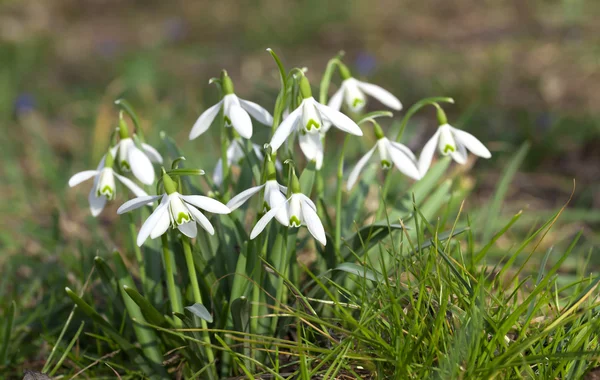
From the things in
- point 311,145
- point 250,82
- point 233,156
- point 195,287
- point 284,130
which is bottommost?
point 250,82

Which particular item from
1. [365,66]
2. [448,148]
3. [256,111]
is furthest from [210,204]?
[365,66]

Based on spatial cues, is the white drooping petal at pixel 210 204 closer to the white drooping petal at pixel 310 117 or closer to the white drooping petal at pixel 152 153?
the white drooping petal at pixel 310 117

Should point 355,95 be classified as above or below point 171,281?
above

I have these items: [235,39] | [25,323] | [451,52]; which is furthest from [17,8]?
[25,323]

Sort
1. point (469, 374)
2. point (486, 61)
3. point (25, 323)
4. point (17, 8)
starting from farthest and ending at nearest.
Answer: point (17, 8) → point (486, 61) → point (25, 323) → point (469, 374)

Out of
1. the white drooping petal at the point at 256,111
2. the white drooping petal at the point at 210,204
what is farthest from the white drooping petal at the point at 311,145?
the white drooping petal at the point at 210,204

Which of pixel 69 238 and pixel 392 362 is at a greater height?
pixel 392 362

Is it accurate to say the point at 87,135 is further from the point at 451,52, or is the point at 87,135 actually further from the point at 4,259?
the point at 451,52

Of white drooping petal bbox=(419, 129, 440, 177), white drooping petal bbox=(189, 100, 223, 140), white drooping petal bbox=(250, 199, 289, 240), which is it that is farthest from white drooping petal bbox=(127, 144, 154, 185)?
white drooping petal bbox=(419, 129, 440, 177)

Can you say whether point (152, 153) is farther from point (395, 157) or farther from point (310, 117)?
point (395, 157)
